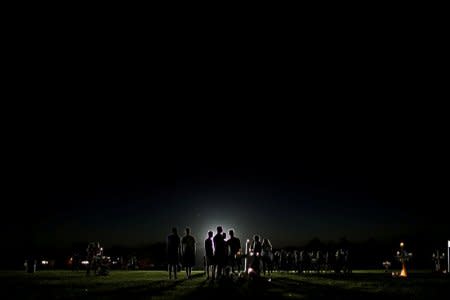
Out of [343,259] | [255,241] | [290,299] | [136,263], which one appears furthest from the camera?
[136,263]

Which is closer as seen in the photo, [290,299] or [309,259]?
[290,299]

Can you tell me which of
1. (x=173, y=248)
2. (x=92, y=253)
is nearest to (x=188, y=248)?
(x=173, y=248)

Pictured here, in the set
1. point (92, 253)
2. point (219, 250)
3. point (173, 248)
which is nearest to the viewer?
point (219, 250)

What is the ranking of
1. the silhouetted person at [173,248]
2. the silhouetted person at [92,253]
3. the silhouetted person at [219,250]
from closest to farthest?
the silhouetted person at [219,250] → the silhouetted person at [173,248] → the silhouetted person at [92,253]

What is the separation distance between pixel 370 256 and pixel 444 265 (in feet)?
48.3

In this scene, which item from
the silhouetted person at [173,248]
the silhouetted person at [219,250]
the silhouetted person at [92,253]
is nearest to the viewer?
the silhouetted person at [219,250]

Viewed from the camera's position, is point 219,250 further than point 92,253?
No

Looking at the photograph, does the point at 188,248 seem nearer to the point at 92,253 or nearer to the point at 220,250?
the point at 220,250

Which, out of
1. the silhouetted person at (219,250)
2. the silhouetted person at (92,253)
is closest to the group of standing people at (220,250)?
the silhouetted person at (219,250)

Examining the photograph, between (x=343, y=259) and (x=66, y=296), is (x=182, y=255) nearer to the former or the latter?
(x=66, y=296)

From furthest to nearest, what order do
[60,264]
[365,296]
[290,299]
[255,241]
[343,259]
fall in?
[60,264]
[343,259]
[255,241]
[365,296]
[290,299]

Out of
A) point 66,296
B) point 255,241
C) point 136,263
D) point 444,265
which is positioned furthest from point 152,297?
point 136,263

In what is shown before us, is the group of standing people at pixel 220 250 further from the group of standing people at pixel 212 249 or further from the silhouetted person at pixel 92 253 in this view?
the silhouetted person at pixel 92 253

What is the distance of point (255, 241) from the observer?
2584 centimetres
